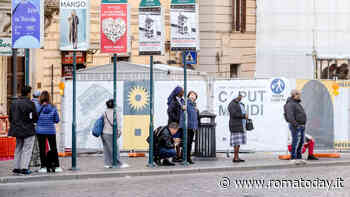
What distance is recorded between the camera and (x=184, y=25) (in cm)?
2016

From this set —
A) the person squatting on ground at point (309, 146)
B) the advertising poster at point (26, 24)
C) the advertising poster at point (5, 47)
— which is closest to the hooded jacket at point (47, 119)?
the advertising poster at point (26, 24)

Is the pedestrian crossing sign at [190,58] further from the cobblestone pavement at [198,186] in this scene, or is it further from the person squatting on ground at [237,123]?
the cobblestone pavement at [198,186]

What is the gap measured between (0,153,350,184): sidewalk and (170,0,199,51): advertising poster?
2.75 metres

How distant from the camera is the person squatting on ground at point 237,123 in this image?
2091cm

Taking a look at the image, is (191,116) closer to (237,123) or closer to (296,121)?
(237,123)

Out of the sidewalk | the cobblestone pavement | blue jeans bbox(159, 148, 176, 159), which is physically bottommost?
the cobblestone pavement

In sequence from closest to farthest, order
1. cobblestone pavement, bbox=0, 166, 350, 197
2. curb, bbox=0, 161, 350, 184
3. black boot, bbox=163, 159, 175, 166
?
cobblestone pavement, bbox=0, 166, 350, 197 → curb, bbox=0, 161, 350, 184 → black boot, bbox=163, 159, 175, 166

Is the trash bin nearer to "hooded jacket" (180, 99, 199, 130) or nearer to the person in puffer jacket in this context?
"hooded jacket" (180, 99, 199, 130)

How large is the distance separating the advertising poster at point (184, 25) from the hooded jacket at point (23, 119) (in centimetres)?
387

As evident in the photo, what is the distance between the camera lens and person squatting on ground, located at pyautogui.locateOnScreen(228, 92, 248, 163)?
20.9 m

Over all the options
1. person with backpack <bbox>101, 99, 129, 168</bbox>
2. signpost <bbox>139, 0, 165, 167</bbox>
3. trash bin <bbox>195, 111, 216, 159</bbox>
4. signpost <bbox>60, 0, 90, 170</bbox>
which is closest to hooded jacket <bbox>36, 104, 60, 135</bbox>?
signpost <bbox>60, 0, 90, 170</bbox>

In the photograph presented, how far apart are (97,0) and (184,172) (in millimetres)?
14160

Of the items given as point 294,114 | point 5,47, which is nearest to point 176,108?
point 294,114

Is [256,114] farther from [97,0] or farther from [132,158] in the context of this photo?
[97,0]
